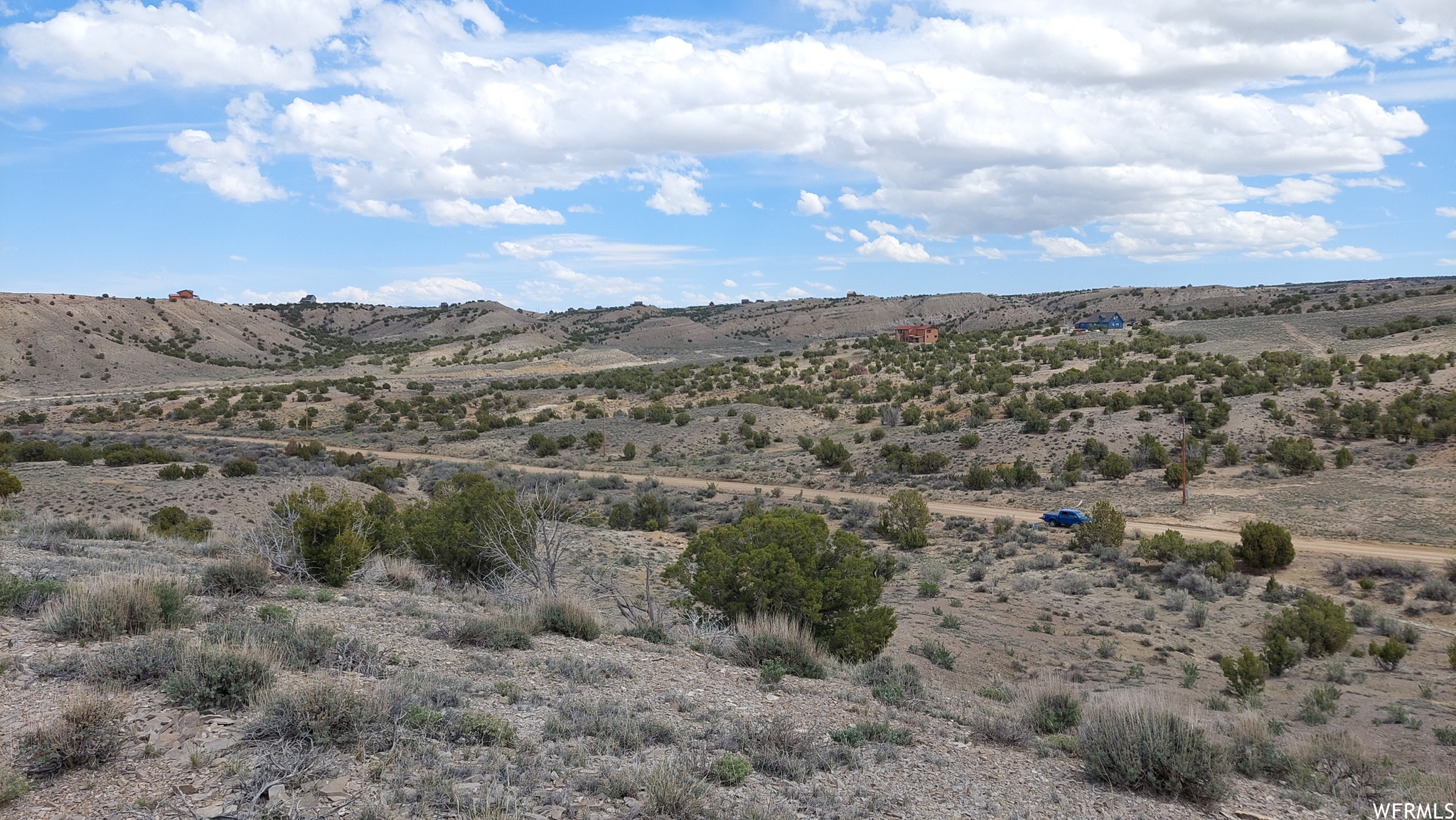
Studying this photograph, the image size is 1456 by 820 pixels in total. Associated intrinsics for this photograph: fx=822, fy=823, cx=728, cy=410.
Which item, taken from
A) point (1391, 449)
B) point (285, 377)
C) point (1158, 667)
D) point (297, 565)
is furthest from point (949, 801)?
point (285, 377)

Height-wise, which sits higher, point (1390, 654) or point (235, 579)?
point (235, 579)

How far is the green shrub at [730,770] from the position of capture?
21.3ft

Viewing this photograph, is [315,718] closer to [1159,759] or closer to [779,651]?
[779,651]

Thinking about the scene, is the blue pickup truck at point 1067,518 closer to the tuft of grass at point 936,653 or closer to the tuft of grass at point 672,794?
the tuft of grass at point 936,653

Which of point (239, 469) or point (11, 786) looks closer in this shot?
point (11, 786)

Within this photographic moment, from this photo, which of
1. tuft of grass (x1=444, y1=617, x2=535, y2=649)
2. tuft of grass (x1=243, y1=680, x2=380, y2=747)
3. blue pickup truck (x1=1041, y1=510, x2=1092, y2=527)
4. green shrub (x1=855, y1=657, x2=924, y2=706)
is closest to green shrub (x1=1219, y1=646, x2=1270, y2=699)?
green shrub (x1=855, y1=657, x2=924, y2=706)

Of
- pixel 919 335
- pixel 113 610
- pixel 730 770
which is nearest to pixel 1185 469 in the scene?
pixel 730 770

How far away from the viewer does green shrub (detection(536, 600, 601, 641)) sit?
11.1 metres

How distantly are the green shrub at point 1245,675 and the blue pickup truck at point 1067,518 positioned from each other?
13937 mm

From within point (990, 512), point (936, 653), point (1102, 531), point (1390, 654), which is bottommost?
point (990, 512)

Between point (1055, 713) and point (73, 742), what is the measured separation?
8.90 m

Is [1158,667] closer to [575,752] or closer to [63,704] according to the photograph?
[575,752]

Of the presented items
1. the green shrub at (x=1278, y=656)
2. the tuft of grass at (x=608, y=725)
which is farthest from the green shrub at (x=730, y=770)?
the green shrub at (x=1278, y=656)

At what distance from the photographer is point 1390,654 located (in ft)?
55.5
